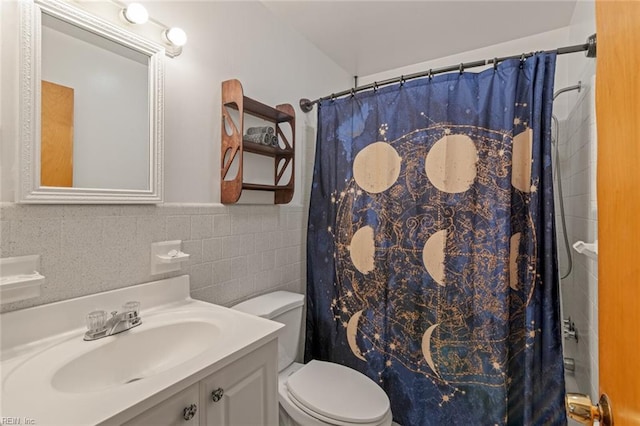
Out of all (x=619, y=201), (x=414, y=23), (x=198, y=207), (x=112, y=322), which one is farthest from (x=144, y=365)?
(x=414, y=23)

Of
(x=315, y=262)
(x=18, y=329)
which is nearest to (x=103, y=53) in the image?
(x=18, y=329)

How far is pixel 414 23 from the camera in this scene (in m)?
1.83

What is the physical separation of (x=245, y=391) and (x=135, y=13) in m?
1.35

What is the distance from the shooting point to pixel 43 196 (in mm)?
891

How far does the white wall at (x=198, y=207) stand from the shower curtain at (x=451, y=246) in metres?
0.36

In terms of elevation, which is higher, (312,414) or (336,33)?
(336,33)

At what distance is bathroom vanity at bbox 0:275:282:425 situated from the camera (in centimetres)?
64

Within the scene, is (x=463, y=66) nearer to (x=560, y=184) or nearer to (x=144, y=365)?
(x=560, y=184)

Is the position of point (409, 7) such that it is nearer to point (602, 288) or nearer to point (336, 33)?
point (336, 33)

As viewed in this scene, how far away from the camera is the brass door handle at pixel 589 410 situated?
0.48m

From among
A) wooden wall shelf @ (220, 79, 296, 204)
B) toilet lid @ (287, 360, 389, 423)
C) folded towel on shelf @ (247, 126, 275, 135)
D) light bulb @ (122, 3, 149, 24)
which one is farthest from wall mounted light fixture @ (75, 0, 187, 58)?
toilet lid @ (287, 360, 389, 423)

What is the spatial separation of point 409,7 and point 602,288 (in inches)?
68.8

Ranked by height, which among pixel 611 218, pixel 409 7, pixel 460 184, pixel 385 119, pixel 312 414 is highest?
pixel 409 7

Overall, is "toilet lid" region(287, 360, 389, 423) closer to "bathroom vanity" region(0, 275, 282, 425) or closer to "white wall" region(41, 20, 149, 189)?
"bathroom vanity" region(0, 275, 282, 425)
